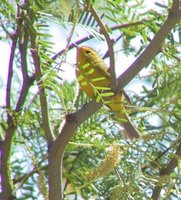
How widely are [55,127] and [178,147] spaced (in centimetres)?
36

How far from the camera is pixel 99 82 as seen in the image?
5.31ft

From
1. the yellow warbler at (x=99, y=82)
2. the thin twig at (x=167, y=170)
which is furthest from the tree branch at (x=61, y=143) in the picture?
the thin twig at (x=167, y=170)

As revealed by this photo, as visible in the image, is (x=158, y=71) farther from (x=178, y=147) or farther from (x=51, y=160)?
(x=51, y=160)

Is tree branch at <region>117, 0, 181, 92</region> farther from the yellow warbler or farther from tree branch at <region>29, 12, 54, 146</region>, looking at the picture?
tree branch at <region>29, 12, 54, 146</region>

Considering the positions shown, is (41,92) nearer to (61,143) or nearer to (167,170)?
(61,143)

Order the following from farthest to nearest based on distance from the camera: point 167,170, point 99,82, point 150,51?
point 99,82 → point 167,170 → point 150,51

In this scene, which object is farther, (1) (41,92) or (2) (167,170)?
(2) (167,170)

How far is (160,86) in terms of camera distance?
1.71 m

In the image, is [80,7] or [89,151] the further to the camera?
[89,151]

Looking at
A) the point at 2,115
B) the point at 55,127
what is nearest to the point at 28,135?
the point at 2,115

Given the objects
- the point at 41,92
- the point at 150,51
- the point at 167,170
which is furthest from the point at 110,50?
the point at 167,170

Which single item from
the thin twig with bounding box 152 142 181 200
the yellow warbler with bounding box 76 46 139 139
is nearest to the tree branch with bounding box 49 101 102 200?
the yellow warbler with bounding box 76 46 139 139

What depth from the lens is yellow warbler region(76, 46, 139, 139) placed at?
133 cm

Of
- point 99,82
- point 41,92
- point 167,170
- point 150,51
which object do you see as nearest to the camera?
point 150,51
